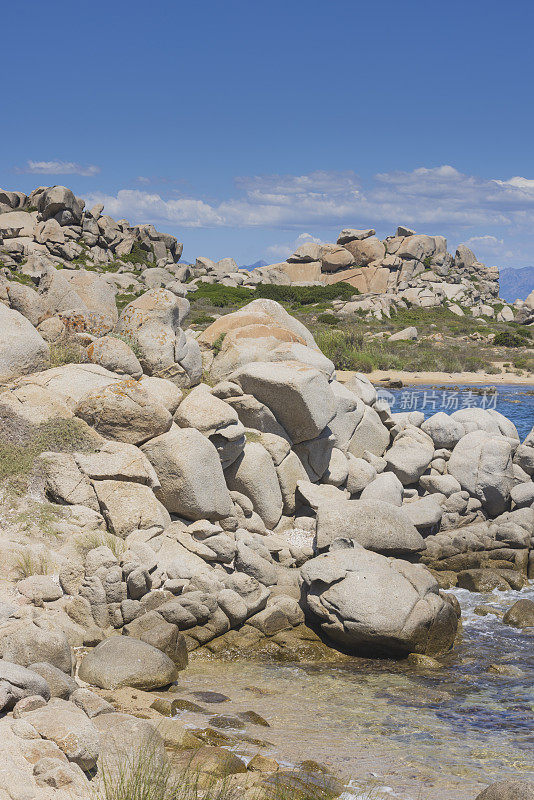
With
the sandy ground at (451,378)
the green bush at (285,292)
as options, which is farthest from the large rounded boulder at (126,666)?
the green bush at (285,292)

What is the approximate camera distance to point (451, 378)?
2015 inches

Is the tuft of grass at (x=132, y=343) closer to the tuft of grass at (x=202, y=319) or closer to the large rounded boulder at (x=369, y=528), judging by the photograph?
the large rounded boulder at (x=369, y=528)

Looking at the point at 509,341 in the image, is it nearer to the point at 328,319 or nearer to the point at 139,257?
the point at 328,319

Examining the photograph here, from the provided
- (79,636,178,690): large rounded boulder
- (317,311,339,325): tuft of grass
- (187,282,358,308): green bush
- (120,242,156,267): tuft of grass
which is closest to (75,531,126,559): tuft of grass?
(79,636,178,690): large rounded boulder

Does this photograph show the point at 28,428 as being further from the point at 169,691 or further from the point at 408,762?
the point at 408,762

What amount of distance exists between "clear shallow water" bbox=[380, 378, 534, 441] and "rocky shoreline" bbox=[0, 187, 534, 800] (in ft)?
46.8

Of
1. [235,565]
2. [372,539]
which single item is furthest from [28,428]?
[372,539]

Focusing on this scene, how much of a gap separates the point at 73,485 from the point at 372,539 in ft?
18.4

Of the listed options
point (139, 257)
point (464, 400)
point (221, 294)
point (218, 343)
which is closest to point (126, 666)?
point (218, 343)

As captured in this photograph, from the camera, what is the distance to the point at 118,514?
12.2 meters

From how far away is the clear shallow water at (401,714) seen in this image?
7.70 metres

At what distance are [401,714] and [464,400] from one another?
1318 inches

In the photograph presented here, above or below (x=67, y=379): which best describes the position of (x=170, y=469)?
below

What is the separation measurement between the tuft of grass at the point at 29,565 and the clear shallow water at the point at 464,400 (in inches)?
939
